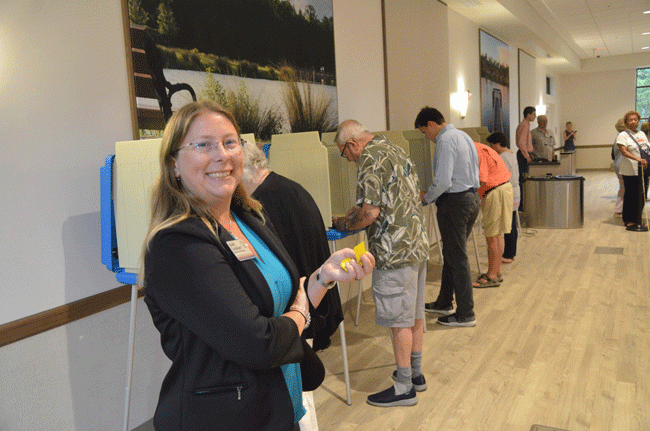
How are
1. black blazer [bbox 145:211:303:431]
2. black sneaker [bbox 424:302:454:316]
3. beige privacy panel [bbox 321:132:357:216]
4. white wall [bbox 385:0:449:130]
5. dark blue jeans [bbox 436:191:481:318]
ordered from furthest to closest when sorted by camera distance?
white wall [bbox 385:0:449:130] < black sneaker [bbox 424:302:454:316] < dark blue jeans [bbox 436:191:481:318] < beige privacy panel [bbox 321:132:357:216] < black blazer [bbox 145:211:303:431]

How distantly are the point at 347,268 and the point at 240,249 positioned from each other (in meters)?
0.25

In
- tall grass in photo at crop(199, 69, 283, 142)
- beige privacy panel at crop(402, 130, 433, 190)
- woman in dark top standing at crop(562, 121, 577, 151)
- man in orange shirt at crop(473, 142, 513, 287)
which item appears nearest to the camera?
tall grass in photo at crop(199, 69, 283, 142)

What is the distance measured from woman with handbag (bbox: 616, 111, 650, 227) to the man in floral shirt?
5664 mm

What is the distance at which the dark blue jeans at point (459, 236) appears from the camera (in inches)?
151

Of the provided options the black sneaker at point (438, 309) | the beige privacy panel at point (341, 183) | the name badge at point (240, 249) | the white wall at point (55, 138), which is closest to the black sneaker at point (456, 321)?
the black sneaker at point (438, 309)

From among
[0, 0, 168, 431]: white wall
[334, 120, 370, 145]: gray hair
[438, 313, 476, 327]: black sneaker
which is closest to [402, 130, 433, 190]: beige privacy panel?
[438, 313, 476, 327]: black sneaker

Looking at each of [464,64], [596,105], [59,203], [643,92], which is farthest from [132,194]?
[643,92]

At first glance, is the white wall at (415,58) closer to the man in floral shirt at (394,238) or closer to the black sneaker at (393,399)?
the man in floral shirt at (394,238)

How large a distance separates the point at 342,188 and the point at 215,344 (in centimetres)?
272

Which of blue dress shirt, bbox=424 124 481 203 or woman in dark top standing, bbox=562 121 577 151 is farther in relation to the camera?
woman in dark top standing, bbox=562 121 577 151

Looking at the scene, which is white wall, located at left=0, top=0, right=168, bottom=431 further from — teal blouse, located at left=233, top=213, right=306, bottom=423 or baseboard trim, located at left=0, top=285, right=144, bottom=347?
teal blouse, located at left=233, top=213, right=306, bottom=423

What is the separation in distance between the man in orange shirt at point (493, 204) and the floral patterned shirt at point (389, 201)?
2.30 metres

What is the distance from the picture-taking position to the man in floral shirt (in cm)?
272

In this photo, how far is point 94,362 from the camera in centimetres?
243
